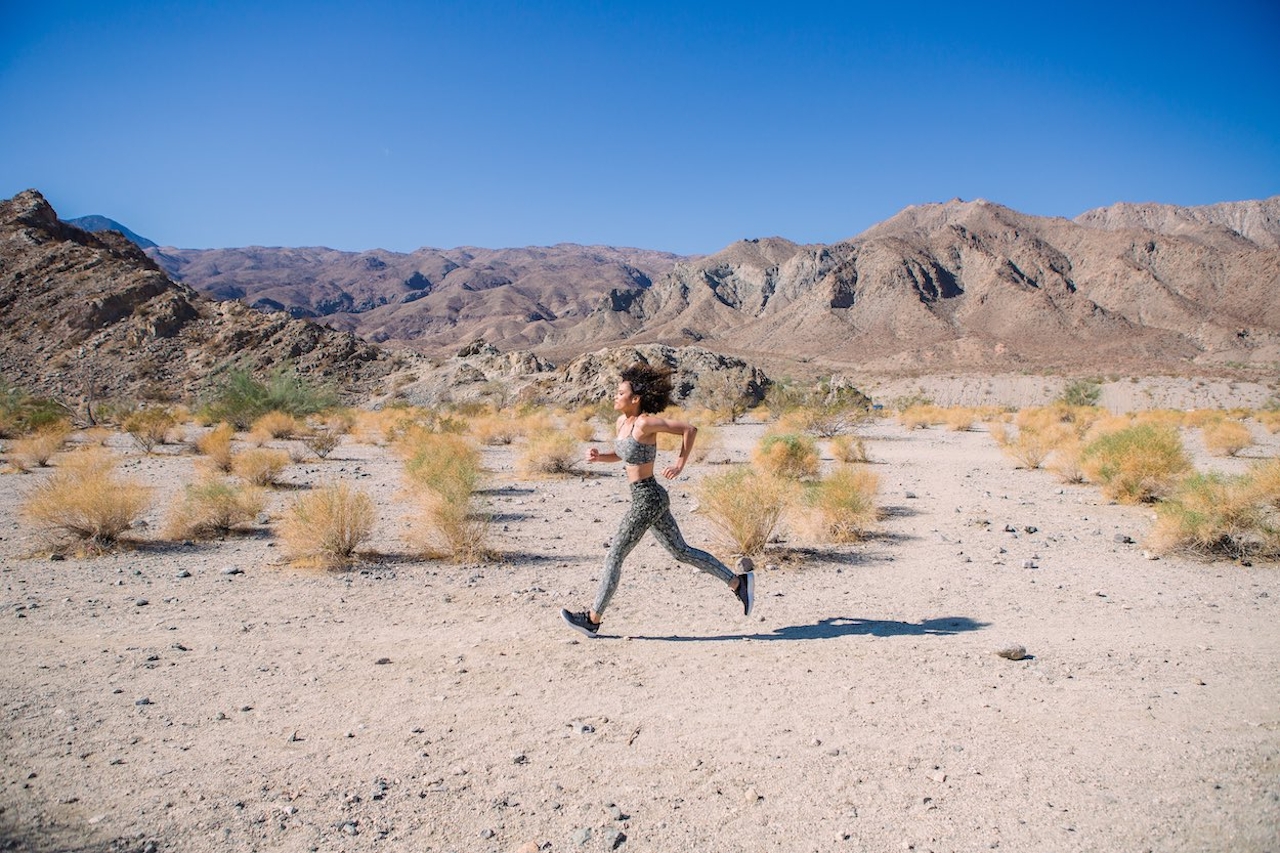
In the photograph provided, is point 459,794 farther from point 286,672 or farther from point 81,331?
point 81,331

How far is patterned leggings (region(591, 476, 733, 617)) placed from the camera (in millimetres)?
5004

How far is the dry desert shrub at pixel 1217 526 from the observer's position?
7258 millimetres

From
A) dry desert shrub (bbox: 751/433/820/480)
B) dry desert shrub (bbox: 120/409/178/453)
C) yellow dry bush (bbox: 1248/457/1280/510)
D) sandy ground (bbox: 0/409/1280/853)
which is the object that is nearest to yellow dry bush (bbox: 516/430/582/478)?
dry desert shrub (bbox: 751/433/820/480)

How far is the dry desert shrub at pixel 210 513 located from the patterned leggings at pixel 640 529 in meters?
5.95

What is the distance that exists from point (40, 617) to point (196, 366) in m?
37.8

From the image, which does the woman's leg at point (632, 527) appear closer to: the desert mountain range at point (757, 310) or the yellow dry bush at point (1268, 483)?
the yellow dry bush at point (1268, 483)

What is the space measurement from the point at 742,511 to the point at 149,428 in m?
18.9

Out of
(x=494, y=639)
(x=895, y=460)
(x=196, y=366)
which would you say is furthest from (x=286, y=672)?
(x=196, y=366)

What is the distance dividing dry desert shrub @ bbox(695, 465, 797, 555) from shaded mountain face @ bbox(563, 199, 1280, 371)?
65.2 m

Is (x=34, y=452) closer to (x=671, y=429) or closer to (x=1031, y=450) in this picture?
(x=671, y=429)

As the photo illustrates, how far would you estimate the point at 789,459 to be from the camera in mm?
13062

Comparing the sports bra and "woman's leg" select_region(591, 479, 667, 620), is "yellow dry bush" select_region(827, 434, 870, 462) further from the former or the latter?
the sports bra

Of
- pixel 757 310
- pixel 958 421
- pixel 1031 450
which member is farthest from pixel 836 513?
pixel 757 310

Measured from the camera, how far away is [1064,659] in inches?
186
